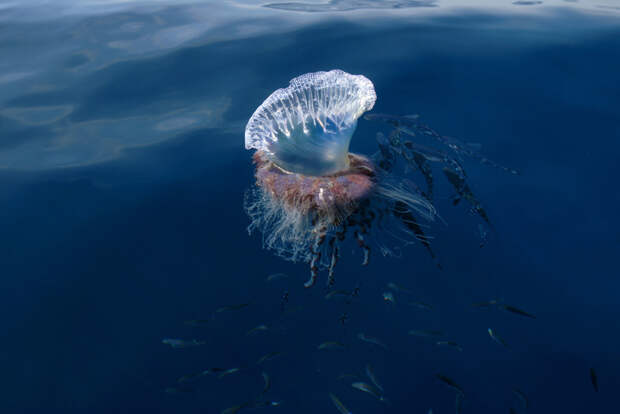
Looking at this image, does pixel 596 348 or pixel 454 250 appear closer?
pixel 596 348

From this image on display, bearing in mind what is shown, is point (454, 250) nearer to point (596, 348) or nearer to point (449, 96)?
point (596, 348)

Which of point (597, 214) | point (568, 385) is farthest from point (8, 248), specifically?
point (597, 214)

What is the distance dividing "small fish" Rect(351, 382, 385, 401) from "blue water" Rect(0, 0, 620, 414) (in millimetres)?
69

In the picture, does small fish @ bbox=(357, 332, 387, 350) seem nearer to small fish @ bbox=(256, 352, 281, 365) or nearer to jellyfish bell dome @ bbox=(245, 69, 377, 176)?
small fish @ bbox=(256, 352, 281, 365)

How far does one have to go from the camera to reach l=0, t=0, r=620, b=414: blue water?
2.85 meters

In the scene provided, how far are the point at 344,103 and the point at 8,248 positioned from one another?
2710 millimetres

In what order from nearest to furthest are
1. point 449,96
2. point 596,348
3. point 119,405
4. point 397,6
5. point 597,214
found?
point 119,405 → point 596,348 → point 597,214 → point 449,96 → point 397,6

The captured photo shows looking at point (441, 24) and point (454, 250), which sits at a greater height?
point (441, 24)

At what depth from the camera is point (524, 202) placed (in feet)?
12.1

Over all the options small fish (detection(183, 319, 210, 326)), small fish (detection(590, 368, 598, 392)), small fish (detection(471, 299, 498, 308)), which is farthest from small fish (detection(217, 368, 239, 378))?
small fish (detection(590, 368, 598, 392))

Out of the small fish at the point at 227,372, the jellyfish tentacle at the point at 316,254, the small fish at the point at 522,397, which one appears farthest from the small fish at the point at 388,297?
the small fish at the point at 227,372

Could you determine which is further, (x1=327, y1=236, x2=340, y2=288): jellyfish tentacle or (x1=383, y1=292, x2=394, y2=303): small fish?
(x1=327, y1=236, x2=340, y2=288): jellyfish tentacle

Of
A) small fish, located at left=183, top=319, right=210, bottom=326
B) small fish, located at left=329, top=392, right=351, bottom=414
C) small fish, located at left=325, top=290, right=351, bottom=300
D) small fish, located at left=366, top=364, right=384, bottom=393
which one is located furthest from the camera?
small fish, located at left=325, top=290, right=351, bottom=300

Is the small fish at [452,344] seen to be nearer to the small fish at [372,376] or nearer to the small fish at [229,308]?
the small fish at [372,376]
